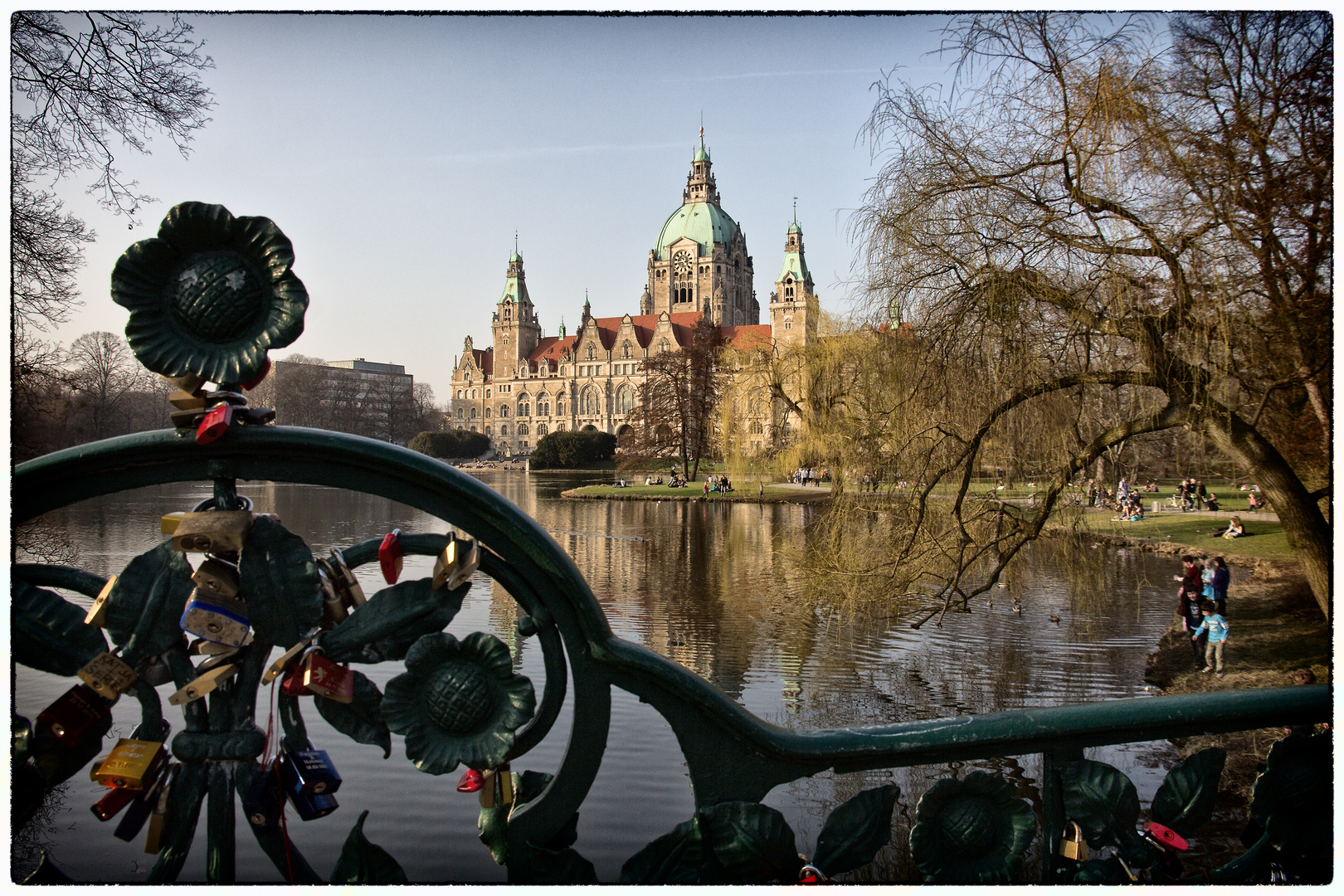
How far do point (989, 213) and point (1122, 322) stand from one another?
3.21ft

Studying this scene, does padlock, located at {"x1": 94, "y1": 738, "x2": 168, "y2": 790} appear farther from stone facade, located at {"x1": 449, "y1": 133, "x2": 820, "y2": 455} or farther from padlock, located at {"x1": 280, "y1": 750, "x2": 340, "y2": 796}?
stone facade, located at {"x1": 449, "y1": 133, "x2": 820, "y2": 455}

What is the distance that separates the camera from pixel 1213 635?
26.2ft

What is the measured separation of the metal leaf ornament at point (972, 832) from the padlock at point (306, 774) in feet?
2.66

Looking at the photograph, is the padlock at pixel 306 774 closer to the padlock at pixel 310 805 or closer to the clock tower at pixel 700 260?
the padlock at pixel 310 805

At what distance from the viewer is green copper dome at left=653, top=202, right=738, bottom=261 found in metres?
90.2

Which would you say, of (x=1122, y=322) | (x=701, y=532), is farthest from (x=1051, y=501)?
(x=701, y=532)

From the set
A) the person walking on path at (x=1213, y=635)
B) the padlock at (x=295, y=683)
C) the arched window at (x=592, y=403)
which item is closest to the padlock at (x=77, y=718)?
the padlock at (x=295, y=683)

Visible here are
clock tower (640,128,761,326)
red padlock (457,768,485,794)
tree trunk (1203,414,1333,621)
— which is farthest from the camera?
clock tower (640,128,761,326)

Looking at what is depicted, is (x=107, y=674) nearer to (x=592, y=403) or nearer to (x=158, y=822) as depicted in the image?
(x=158, y=822)

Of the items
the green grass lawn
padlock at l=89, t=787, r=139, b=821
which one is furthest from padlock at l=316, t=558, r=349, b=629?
the green grass lawn

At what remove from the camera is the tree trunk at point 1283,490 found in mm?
3877

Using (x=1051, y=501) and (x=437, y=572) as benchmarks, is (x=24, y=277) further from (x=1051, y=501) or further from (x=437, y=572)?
(x=1051, y=501)

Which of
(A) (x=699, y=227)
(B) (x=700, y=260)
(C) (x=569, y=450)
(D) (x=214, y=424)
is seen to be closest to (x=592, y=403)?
(B) (x=700, y=260)

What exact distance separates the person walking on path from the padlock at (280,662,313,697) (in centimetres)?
862
